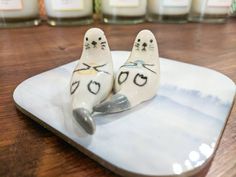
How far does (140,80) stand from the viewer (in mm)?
276

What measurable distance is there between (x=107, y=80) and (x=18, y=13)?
47 centimetres

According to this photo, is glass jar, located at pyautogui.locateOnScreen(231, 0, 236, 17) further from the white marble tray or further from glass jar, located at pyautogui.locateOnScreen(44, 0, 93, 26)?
the white marble tray

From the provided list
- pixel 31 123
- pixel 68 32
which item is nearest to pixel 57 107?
pixel 31 123

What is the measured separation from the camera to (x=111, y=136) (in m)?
0.23

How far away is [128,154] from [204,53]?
0.36 metres

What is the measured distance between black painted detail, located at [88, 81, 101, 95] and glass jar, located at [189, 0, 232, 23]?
0.54m

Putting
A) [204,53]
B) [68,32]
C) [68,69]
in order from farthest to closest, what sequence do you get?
1. [68,32]
2. [204,53]
3. [68,69]

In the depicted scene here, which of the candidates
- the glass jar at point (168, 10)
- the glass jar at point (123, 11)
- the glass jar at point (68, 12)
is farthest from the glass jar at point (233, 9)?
the glass jar at point (68, 12)

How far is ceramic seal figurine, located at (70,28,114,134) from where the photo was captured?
0.75 feet

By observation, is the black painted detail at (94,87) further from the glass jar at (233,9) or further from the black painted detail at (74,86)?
the glass jar at (233,9)

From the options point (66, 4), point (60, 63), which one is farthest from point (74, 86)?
point (66, 4)

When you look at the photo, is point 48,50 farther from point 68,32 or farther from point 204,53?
point 204,53

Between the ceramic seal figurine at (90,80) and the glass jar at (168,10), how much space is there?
17.0 inches

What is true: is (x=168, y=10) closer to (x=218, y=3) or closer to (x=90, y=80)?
(x=218, y=3)
